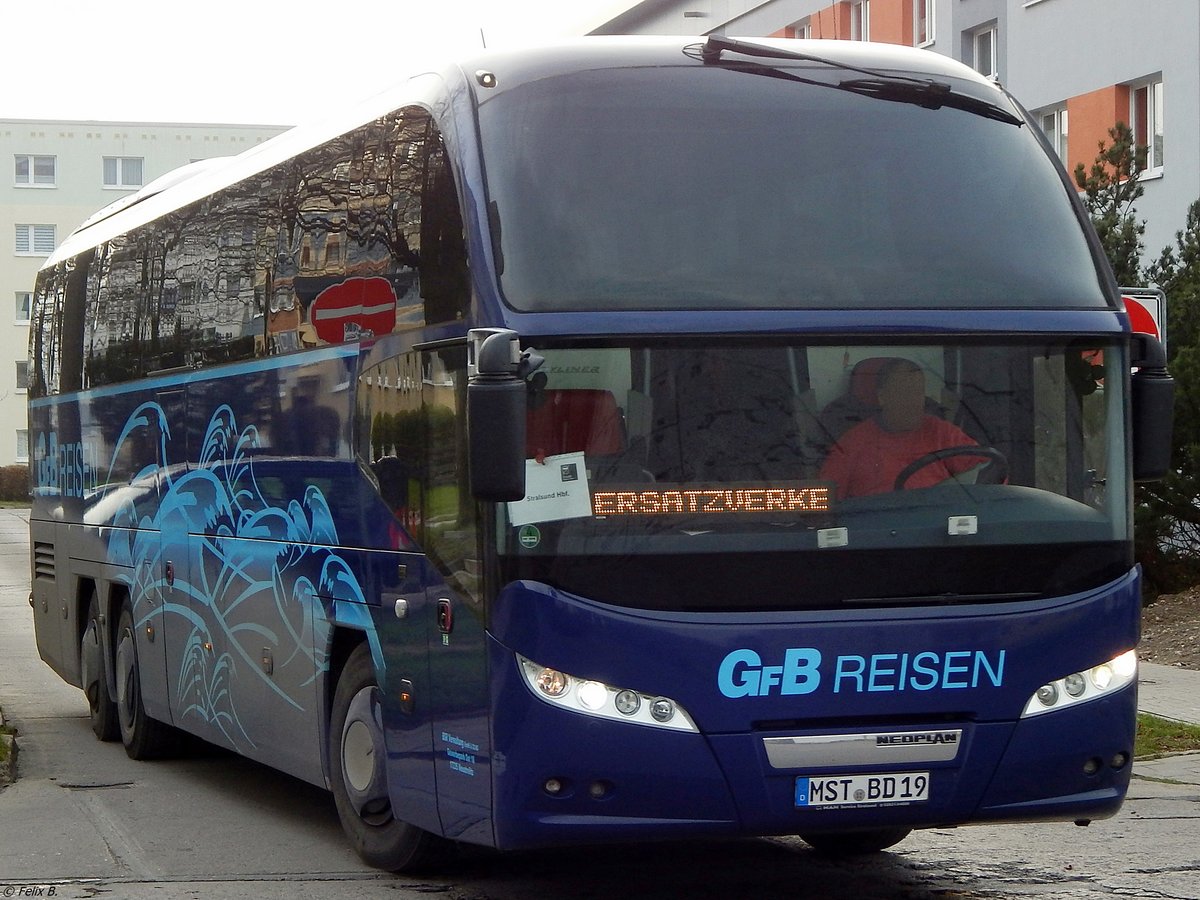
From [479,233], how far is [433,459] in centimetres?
89

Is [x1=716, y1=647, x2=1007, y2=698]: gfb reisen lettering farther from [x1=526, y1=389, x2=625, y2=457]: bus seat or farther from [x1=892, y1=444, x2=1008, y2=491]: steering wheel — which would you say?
[x1=526, y1=389, x2=625, y2=457]: bus seat

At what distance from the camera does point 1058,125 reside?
3409cm

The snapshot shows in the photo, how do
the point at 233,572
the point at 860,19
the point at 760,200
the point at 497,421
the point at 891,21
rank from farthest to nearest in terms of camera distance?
1. the point at 860,19
2. the point at 891,21
3. the point at 233,572
4. the point at 760,200
5. the point at 497,421

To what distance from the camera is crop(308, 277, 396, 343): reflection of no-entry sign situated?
316 inches

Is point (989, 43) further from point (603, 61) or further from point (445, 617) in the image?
point (445, 617)

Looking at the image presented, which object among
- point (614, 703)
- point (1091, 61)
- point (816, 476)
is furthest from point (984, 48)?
point (614, 703)

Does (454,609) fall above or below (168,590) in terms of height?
above

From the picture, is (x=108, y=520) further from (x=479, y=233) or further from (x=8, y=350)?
(x=8, y=350)

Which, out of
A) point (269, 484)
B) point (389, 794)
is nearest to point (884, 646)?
point (389, 794)

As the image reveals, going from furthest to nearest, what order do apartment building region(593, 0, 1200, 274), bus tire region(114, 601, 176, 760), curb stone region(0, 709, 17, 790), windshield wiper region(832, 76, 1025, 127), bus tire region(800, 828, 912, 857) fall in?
apartment building region(593, 0, 1200, 274) < bus tire region(114, 601, 176, 760) < curb stone region(0, 709, 17, 790) < bus tire region(800, 828, 912, 857) < windshield wiper region(832, 76, 1025, 127)

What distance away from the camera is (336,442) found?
8508 millimetres

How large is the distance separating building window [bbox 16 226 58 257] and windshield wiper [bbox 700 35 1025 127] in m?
78.5

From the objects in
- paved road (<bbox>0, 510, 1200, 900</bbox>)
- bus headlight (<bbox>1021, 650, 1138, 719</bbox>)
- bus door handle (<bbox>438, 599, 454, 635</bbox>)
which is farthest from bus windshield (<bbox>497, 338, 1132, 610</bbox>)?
paved road (<bbox>0, 510, 1200, 900</bbox>)

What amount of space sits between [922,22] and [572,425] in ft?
114
